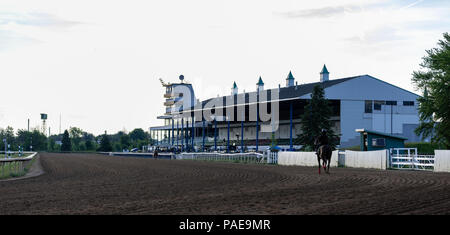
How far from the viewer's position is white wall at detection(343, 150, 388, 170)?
29327 mm

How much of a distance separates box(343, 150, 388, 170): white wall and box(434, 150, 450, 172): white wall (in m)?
3.56

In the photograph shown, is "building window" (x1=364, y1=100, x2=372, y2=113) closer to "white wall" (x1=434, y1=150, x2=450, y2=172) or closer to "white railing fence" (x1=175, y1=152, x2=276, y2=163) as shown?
"white railing fence" (x1=175, y1=152, x2=276, y2=163)

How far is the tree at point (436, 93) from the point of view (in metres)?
44.9

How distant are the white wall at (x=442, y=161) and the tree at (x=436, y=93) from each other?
2074 cm

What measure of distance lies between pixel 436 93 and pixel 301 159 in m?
15.7

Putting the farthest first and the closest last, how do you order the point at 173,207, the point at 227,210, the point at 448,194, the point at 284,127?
the point at 284,127 < the point at 448,194 < the point at 173,207 < the point at 227,210

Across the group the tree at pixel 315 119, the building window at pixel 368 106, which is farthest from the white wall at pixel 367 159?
the building window at pixel 368 106

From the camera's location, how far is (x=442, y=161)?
25438 mm

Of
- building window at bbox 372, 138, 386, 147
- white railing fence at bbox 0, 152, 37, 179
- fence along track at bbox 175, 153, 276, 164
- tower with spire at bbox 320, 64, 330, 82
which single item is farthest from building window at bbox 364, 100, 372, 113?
white railing fence at bbox 0, 152, 37, 179

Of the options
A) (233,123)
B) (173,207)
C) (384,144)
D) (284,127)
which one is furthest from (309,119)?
(173,207)

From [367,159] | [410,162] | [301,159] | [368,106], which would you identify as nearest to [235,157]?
[301,159]

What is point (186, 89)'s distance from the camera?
547ft
